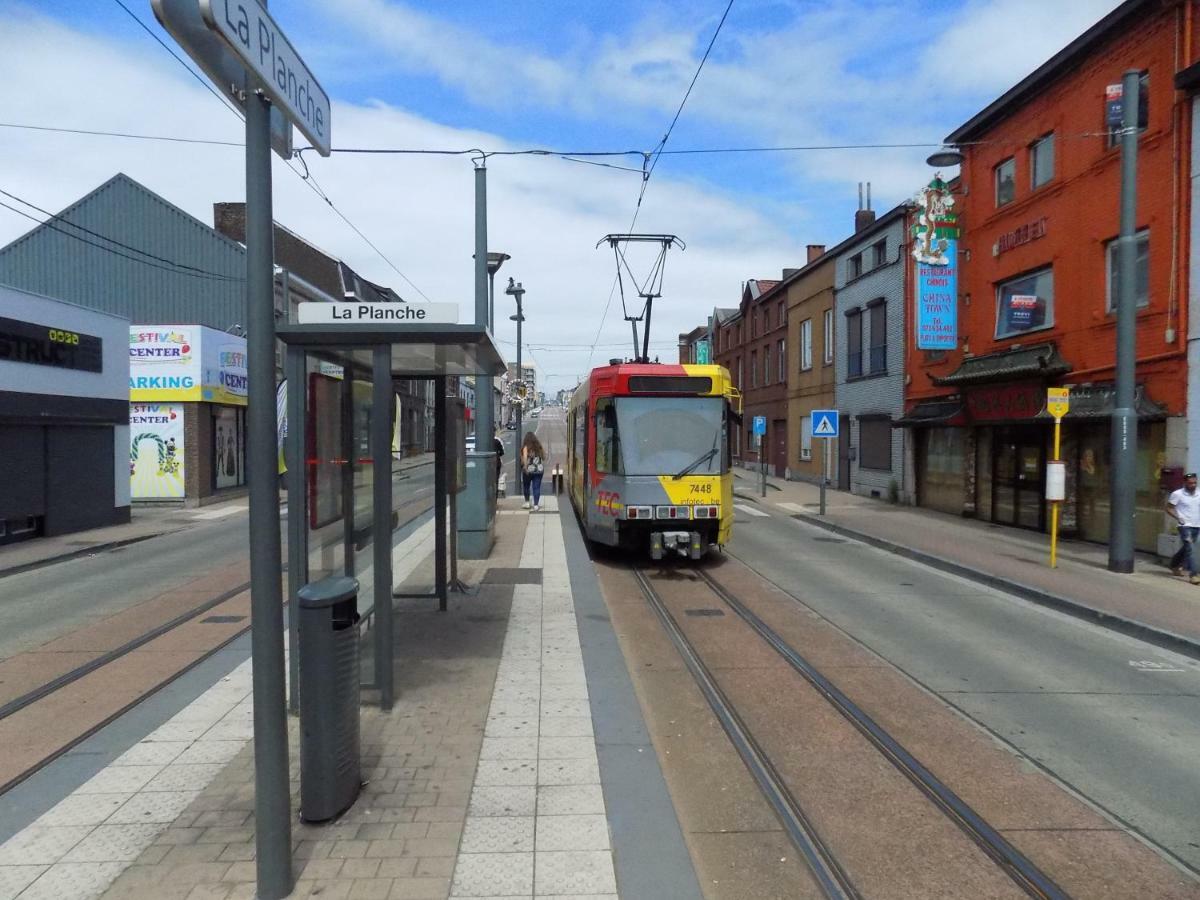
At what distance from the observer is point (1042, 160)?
56.6 feet

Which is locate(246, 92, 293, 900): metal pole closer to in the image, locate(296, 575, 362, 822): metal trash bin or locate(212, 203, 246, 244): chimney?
locate(296, 575, 362, 822): metal trash bin

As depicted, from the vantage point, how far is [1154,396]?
13.5 metres

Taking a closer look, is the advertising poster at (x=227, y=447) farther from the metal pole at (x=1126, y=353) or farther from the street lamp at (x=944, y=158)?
the metal pole at (x=1126, y=353)

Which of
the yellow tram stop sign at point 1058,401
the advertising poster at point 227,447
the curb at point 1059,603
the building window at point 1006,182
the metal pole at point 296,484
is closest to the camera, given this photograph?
the metal pole at point 296,484

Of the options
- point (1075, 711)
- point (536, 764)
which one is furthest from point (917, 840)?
point (1075, 711)

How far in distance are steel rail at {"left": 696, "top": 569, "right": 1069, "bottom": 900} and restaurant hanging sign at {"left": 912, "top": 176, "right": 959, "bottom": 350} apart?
565 inches

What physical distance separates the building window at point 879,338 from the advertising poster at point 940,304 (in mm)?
4623

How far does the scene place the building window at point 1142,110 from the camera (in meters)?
12.4

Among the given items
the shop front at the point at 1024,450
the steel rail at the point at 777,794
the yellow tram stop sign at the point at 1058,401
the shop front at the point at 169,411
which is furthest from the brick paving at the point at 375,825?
the shop front at the point at 169,411

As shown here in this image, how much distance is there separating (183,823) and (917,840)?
3717 mm

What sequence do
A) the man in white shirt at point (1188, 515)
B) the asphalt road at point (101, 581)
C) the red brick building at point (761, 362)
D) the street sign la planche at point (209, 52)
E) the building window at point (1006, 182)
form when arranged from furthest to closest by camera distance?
the red brick building at point (761, 362)
the building window at point (1006, 182)
the man in white shirt at point (1188, 515)
the asphalt road at point (101, 581)
the street sign la planche at point (209, 52)

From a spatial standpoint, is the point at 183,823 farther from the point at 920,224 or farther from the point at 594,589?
the point at 920,224

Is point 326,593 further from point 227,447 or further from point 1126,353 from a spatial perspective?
point 227,447

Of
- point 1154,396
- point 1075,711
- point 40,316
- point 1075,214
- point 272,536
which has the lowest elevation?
point 1075,711
